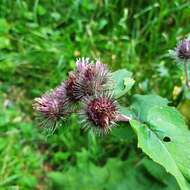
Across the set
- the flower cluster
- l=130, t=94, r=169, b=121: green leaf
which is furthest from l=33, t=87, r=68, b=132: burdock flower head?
l=130, t=94, r=169, b=121: green leaf

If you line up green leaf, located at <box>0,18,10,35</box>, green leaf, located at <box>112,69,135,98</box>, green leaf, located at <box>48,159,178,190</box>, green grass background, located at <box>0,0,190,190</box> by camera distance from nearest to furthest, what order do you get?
green leaf, located at <box>112,69,135,98</box> < green leaf, located at <box>48,159,178,190</box> < green grass background, located at <box>0,0,190,190</box> < green leaf, located at <box>0,18,10,35</box>

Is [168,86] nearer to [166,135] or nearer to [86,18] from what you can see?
[86,18]

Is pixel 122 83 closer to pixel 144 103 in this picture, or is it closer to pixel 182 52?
pixel 144 103

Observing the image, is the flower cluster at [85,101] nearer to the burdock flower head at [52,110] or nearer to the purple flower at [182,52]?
the burdock flower head at [52,110]

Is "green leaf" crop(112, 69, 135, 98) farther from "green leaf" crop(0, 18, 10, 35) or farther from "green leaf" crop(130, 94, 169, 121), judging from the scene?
"green leaf" crop(0, 18, 10, 35)

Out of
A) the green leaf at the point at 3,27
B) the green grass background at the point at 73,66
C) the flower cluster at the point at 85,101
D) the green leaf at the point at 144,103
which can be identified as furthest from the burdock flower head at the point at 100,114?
the green leaf at the point at 3,27

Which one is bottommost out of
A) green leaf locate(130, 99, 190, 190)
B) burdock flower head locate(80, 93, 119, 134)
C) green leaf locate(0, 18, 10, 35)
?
green leaf locate(130, 99, 190, 190)
